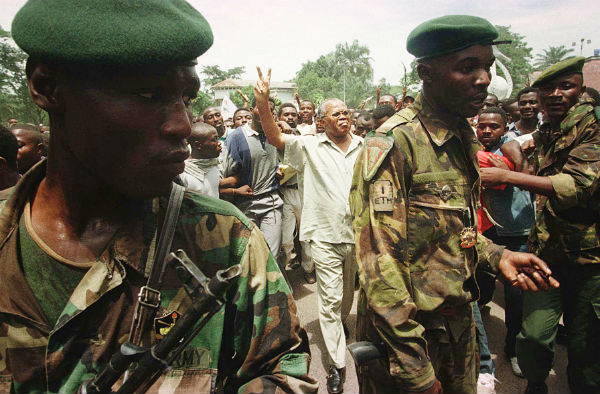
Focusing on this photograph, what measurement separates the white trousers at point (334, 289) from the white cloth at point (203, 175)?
4.11 feet

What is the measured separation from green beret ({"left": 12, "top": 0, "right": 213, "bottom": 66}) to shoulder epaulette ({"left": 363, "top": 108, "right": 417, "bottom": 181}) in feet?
3.70

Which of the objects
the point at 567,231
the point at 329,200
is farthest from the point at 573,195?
the point at 329,200

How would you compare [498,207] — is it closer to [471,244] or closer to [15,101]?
[471,244]

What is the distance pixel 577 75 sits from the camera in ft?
9.32

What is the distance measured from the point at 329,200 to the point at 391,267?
1.96 metres

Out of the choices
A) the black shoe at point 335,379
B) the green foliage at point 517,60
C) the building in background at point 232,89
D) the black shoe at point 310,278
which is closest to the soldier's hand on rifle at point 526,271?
the black shoe at point 335,379

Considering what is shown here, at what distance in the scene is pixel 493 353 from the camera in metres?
3.67

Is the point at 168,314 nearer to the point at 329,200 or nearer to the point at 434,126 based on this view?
the point at 434,126

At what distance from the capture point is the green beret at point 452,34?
1.80 meters

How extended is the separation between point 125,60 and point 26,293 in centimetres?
63

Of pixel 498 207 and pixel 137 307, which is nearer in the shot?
pixel 137 307

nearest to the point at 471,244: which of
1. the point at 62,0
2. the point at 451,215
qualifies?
the point at 451,215

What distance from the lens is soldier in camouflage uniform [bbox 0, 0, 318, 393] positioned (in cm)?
82

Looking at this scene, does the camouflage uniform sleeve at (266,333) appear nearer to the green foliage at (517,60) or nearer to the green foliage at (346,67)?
the green foliage at (517,60)
